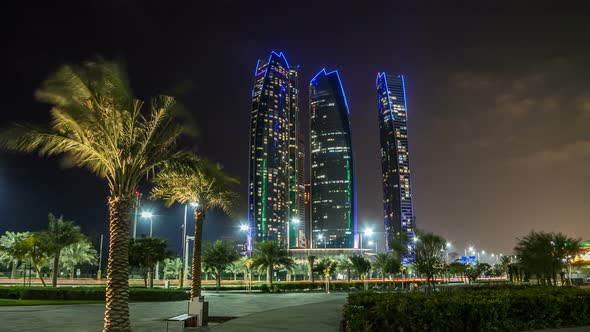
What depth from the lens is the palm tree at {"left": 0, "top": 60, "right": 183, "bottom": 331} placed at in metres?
12.5

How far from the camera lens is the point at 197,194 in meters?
23.0

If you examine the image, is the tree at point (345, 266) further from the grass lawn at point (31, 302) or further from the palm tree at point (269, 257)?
the grass lawn at point (31, 302)

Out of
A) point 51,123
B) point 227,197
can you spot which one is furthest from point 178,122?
point 227,197

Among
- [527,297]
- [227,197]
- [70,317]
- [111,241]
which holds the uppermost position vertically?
[227,197]

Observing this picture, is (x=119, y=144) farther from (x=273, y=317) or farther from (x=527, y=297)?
(x=527, y=297)

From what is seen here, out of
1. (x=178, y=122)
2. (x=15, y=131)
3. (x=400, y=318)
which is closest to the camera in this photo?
(x=15, y=131)

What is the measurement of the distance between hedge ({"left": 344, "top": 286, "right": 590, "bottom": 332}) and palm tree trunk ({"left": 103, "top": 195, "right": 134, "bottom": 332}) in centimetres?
650

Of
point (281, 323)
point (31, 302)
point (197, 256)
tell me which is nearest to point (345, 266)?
point (31, 302)

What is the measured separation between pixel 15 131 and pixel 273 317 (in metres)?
11.6

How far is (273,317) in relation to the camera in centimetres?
1817

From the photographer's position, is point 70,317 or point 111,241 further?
point 70,317

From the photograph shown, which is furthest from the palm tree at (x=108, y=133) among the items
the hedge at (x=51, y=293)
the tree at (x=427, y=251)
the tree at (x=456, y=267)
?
the tree at (x=456, y=267)

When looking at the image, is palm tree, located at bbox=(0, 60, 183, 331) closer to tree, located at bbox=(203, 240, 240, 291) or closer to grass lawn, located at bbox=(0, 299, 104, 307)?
grass lawn, located at bbox=(0, 299, 104, 307)

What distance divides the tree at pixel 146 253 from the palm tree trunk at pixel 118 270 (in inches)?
1271
